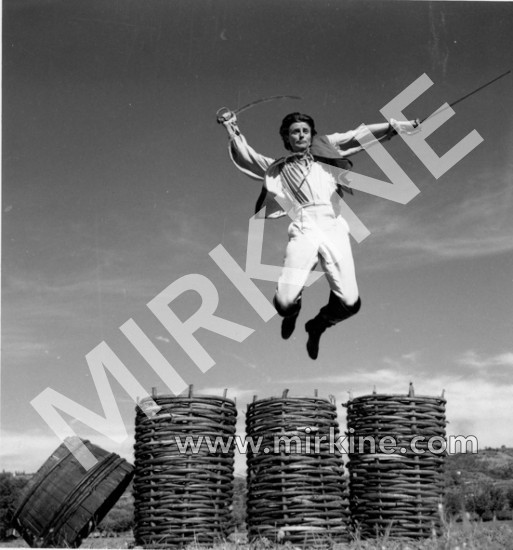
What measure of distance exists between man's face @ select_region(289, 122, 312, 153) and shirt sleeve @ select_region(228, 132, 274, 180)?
143 millimetres

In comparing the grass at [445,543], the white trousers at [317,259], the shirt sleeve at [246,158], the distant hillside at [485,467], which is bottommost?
the grass at [445,543]

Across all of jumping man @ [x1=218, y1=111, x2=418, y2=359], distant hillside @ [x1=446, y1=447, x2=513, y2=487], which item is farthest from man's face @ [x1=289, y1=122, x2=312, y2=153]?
distant hillside @ [x1=446, y1=447, x2=513, y2=487]

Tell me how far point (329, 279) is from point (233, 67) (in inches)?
46.6

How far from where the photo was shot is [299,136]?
3674 millimetres

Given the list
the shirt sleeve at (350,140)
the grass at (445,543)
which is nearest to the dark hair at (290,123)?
the shirt sleeve at (350,140)

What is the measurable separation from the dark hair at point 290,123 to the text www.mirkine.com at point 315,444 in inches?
57.5

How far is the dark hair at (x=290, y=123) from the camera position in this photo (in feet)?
12.1

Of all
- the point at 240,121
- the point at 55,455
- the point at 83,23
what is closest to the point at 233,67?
the point at 240,121

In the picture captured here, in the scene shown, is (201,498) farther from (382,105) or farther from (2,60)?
(2,60)

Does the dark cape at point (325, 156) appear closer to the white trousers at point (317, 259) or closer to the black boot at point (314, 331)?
the white trousers at point (317, 259)

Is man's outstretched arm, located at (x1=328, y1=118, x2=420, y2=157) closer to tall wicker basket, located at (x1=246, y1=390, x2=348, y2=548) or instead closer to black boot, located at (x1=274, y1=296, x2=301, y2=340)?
black boot, located at (x1=274, y1=296, x2=301, y2=340)

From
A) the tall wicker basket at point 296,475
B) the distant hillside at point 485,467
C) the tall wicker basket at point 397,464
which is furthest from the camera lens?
the distant hillside at point 485,467

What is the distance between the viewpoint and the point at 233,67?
Answer: 373cm

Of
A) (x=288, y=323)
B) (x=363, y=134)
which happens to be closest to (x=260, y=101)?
(x=363, y=134)
